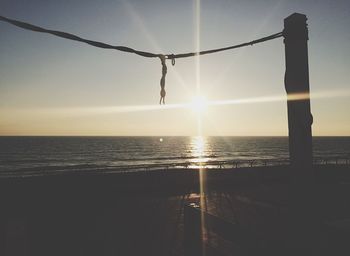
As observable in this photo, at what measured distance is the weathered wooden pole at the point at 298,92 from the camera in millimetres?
2799

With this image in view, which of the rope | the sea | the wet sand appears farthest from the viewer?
the sea

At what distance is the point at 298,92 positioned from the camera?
286 centimetres

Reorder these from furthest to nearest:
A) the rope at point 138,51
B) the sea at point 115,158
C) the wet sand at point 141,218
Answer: the sea at point 115,158
the wet sand at point 141,218
the rope at point 138,51

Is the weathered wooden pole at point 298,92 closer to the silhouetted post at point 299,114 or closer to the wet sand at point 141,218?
the silhouetted post at point 299,114

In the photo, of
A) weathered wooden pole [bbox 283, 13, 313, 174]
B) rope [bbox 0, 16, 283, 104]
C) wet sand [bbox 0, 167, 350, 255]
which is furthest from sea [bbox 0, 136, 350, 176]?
weathered wooden pole [bbox 283, 13, 313, 174]

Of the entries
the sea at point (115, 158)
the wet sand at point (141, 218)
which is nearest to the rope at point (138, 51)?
the wet sand at point (141, 218)

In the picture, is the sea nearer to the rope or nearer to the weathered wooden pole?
the rope

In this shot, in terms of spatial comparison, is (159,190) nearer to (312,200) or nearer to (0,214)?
(0,214)

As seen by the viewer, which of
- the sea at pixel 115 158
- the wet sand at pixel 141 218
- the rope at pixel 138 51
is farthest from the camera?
the sea at pixel 115 158

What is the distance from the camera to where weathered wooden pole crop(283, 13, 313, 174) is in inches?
110

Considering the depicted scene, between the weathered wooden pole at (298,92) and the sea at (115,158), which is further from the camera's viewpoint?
the sea at (115,158)

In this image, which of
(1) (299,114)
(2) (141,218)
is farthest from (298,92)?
(2) (141,218)

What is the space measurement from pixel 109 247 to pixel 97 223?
247 cm

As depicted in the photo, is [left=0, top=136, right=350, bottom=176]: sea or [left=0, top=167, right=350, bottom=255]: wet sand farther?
[left=0, top=136, right=350, bottom=176]: sea
